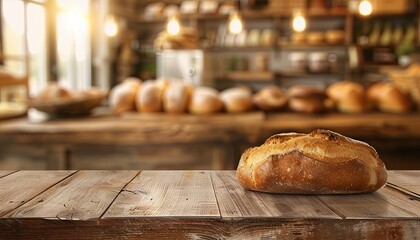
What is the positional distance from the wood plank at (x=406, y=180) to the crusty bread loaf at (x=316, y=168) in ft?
0.27

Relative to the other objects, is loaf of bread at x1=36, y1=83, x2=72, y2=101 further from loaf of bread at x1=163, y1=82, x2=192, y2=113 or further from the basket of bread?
loaf of bread at x1=163, y1=82, x2=192, y2=113

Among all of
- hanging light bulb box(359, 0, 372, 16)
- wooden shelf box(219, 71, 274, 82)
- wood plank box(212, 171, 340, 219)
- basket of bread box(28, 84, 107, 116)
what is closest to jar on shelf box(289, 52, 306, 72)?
wooden shelf box(219, 71, 274, 82)

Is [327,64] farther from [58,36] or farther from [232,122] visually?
[232,122]

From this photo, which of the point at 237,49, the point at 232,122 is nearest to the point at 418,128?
the point at 232,122

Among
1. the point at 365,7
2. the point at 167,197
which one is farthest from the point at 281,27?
the point at 167,197

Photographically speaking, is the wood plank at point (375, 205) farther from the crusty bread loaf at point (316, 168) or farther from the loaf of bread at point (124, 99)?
the loaf of bread at point (124, 99)

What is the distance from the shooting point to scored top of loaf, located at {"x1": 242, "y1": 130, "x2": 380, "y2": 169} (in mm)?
937

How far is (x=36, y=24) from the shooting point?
5238 millimetres

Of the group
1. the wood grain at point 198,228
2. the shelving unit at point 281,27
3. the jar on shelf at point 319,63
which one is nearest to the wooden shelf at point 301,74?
the shelving unit at point 281,27

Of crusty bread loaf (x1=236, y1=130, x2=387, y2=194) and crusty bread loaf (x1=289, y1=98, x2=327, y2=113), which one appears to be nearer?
crusty bread loaf (x1=236, y1=130, x2=387, y2=194)

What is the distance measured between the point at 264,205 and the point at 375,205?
19cm

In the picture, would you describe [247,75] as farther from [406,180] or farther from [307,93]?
[406,180]

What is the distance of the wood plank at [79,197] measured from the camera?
0.79m

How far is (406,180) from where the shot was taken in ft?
3.51
